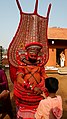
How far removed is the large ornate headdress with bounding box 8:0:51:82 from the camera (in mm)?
4465

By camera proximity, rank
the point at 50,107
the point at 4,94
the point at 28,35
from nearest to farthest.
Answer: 1. the point at 50,107
2. the point at 4,94
3. the point at 28,35

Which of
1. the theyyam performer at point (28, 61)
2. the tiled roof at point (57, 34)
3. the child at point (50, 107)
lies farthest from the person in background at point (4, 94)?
the tiled roof at point (57, 34)

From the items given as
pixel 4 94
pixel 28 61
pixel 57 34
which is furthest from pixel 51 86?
pixel 57 34

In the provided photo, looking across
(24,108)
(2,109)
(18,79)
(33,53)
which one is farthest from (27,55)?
(2,109)

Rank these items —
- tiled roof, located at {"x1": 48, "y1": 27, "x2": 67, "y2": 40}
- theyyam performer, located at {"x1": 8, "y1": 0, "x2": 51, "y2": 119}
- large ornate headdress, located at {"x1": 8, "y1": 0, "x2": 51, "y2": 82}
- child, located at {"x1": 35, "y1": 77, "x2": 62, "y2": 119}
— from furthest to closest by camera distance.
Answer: tiled roof, located at {"x1": 48, "y1": 27, "x2": 67, "y2": 40} → large ornate headdress, located at {"x1": 8, "y1": 0, "x2": 51, "y2": 82} → theyyam performer, located at {"x1": 8, "y1": 0, "x2": 51, "y2": 119} → child, located at {"x1": 35, "y1": 77, "x2": 62, "y2": 119}

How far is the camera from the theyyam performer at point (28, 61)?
386 centimetres

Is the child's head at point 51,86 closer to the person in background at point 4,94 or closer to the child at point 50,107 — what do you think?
the child at point 50,107

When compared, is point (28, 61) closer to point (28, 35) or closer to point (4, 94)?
point (28, 35)

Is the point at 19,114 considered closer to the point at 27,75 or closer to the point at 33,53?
the point at 27,75

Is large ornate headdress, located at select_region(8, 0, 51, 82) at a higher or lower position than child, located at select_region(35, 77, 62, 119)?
higher

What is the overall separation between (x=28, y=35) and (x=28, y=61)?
758mm

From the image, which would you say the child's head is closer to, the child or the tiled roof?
the child

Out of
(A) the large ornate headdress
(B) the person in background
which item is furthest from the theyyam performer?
(B) the person in background

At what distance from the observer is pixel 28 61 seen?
13.4 feet
